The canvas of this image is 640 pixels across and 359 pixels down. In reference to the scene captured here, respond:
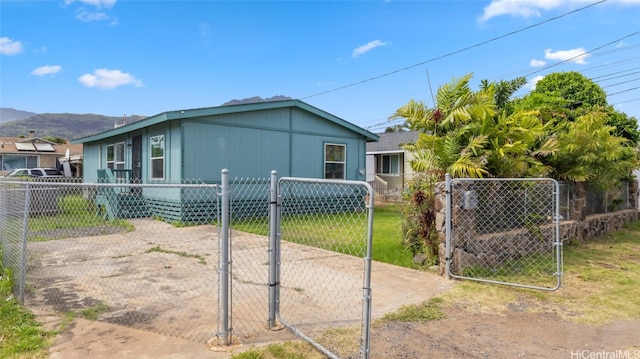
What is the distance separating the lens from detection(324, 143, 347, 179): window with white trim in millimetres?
14344

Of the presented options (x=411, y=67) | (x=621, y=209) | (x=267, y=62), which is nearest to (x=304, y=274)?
(x=621, y=209)

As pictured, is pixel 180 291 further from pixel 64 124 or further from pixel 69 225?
pixel 64 124

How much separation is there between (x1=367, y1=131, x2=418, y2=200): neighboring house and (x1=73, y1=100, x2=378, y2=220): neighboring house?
6.60 meters

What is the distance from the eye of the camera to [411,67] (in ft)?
56.3

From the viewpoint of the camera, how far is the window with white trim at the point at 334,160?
14344mm

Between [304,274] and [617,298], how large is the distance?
4004 mm

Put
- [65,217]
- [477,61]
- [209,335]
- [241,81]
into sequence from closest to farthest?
[209,335], [65,217], [477,61], [241,81]

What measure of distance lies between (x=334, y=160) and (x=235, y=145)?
409cm

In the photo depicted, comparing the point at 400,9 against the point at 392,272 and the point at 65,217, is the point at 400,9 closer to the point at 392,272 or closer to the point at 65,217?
the point at 392,272

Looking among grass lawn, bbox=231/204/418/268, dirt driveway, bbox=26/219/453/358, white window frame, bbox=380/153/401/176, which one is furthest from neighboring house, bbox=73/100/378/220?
white window frame, bbox=380/153/401/176

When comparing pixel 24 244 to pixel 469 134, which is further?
pixel 469 134

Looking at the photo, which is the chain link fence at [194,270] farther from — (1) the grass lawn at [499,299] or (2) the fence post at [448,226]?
(2) the fence post at [448,226]

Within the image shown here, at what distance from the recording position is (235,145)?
12.0 meters

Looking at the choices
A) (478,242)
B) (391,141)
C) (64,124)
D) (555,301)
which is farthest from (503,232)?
(64,124)
